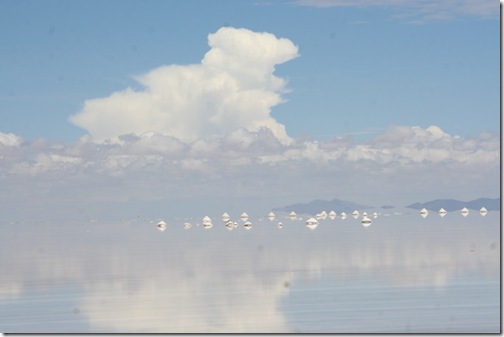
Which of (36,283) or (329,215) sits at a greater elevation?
(329,215)

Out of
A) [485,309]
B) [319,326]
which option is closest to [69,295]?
[319,326]

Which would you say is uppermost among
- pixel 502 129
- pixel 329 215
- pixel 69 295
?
pixel 329 215

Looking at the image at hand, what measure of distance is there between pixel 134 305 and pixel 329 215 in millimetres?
154298

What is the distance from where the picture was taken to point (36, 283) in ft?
127

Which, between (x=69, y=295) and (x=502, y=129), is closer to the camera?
(x=502, y=129)

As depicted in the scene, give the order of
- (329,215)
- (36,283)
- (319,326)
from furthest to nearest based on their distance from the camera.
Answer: (329,215), (36,283), (319,326)

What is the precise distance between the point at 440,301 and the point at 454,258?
17760 mm

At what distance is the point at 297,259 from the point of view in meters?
49.0

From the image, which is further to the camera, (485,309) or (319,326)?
(485,309)

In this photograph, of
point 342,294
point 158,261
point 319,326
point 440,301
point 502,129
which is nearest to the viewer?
point 502,129

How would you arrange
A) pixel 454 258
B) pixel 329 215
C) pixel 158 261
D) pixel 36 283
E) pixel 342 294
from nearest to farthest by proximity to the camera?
pixel 342 294 → pixel 36 283 → pixel 454 258 → pixel 158 261 → pixel 329 215

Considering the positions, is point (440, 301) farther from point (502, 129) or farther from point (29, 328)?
point (29, 328)

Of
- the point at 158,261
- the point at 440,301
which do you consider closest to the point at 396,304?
the point at 440,301

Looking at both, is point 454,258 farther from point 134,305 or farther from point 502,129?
Answer: point 502,129
